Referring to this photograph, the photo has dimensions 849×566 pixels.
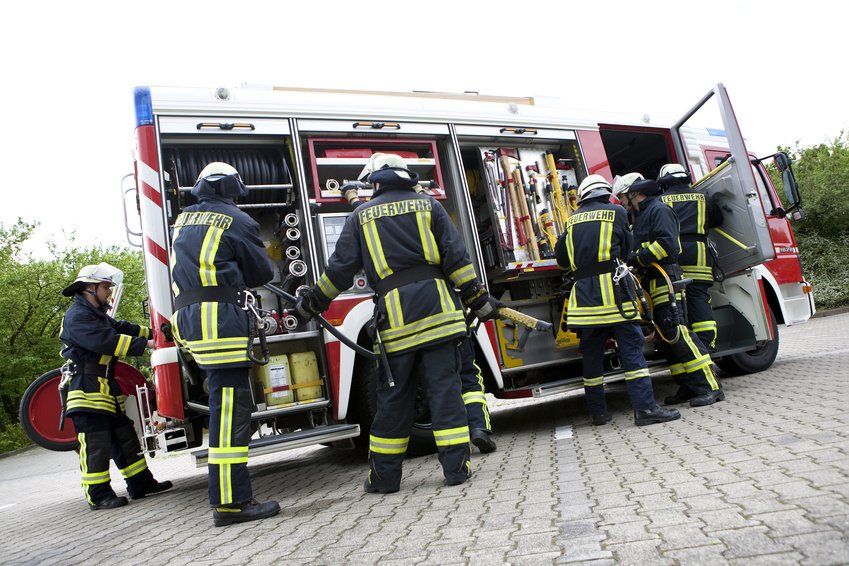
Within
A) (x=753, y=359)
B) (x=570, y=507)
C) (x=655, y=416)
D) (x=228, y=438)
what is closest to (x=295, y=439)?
(x=228, y=438)

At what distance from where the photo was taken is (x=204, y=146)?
458cm

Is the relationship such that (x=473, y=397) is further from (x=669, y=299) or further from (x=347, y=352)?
(x=669, y=299)

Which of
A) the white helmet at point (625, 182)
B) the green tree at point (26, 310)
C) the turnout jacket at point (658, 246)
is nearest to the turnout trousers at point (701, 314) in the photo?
the turnout jacket at point (658, 246)

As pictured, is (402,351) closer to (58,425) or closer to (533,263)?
(533,263)

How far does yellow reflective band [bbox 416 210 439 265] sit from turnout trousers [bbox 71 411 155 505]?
2905mm

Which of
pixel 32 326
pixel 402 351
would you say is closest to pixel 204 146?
pixel 402 351

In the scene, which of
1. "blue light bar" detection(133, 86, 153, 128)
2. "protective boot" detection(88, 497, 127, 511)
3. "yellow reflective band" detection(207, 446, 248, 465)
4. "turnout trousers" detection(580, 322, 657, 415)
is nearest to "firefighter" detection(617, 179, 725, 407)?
"turnout trousers" detection(580, 322, 657, 415)

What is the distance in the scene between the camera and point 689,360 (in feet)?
16.8

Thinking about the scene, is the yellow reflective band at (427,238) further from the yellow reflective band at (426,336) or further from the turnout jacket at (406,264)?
the yellow reflective band at (426,336)

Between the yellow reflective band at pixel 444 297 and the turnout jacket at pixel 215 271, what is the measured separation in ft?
3.38

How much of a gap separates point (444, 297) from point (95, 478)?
3.14 m

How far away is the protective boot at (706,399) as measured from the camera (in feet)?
16.4

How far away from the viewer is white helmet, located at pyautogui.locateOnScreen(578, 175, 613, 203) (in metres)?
5.01

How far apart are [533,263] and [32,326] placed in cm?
2200
